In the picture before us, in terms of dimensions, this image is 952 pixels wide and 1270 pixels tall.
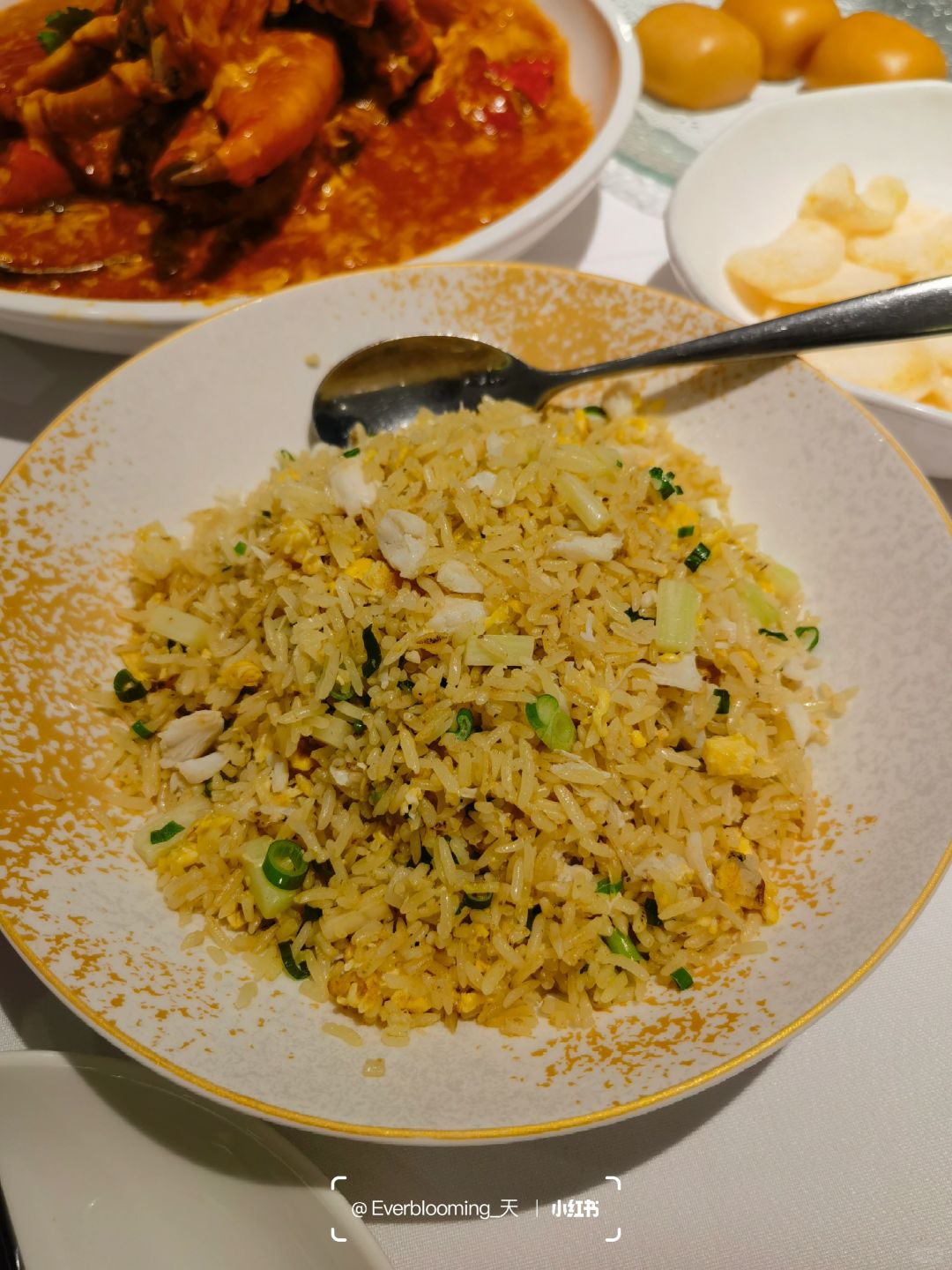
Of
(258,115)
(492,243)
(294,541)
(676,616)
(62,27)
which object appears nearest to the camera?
(676,616)

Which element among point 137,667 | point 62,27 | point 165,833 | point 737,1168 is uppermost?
point 62,27

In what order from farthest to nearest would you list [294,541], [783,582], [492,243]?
[492,243] < [783,582] < [294,541]

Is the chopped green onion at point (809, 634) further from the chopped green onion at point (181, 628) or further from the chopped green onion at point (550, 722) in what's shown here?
the chopped green onion at point (181, 628)

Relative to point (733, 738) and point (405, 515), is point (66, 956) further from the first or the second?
point (733, 738)

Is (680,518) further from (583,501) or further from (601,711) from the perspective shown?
(601,711)

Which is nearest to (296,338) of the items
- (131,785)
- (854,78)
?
(131,785)

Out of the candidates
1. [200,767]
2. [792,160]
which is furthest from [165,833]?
[792,160]

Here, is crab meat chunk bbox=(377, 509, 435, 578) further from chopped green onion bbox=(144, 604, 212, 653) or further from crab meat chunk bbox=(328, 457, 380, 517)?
chopped green onion bbox=(144, 604, 212, 653)
